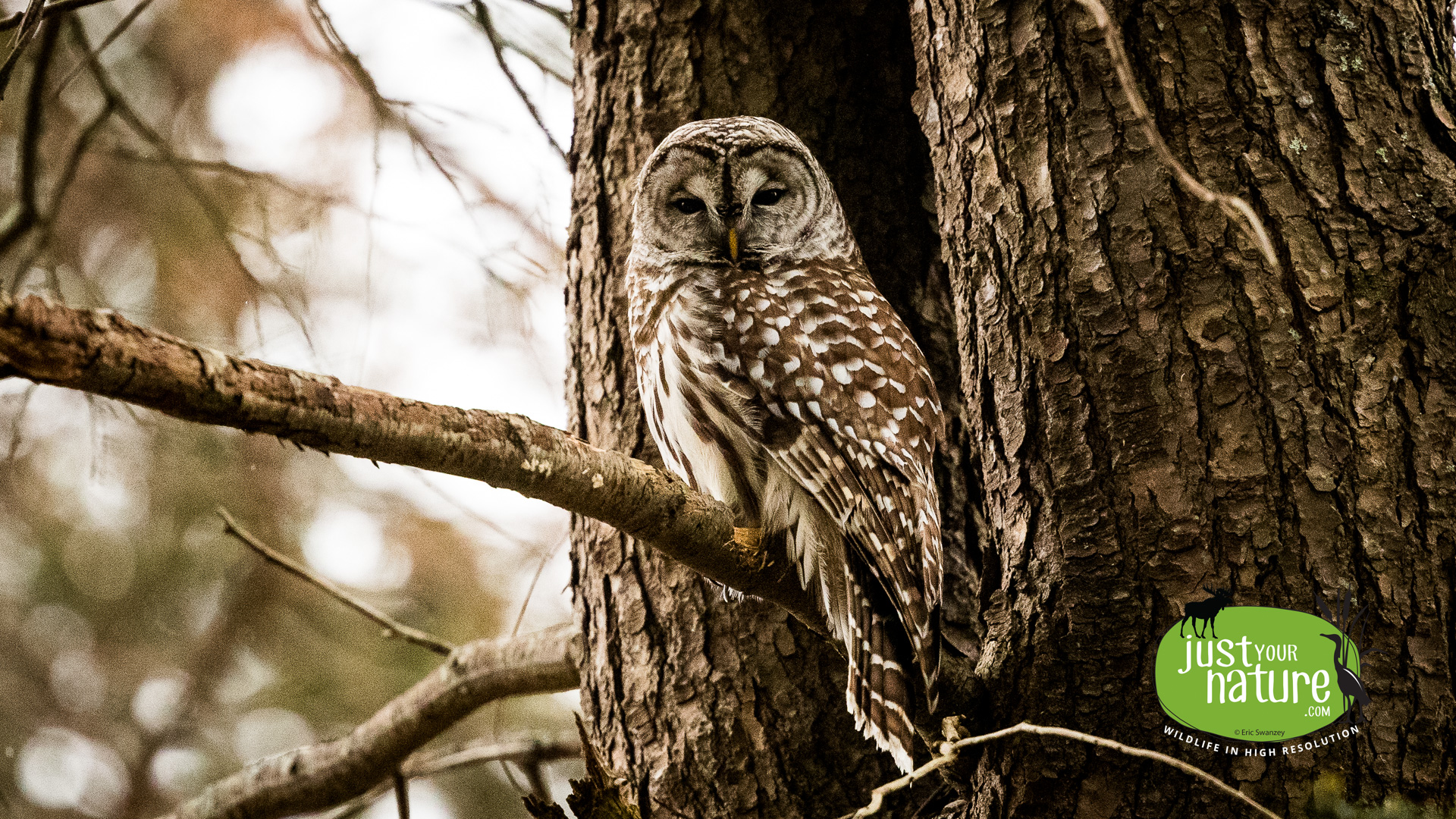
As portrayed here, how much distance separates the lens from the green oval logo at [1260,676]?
5.52ft

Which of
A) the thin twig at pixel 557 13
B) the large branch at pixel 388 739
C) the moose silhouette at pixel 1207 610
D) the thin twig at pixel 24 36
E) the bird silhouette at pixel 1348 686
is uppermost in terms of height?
the thin twig at pixel 557 13

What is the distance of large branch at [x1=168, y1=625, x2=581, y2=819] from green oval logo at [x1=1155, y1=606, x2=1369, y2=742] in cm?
163

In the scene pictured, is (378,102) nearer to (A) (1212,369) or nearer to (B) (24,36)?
(B) (24,36)

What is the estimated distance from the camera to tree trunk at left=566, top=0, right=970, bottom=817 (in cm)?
253

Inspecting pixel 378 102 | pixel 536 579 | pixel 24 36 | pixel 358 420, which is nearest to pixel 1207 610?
pixel 358 420

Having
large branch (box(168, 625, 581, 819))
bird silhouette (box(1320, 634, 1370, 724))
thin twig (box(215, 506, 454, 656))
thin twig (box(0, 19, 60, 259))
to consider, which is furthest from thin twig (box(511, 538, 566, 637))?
bird silhouette (box(1320, 634, 1370, 724))

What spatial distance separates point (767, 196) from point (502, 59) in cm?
80

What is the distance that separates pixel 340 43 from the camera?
2889 mm

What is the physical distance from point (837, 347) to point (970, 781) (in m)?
0.96

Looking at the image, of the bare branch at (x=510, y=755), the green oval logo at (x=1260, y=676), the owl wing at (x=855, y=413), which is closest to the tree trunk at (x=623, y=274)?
the owl wing at (x=855, y=413)

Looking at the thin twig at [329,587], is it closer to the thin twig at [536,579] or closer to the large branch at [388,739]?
the large branch at [388,739]

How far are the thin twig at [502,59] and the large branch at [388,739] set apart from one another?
1.34 meters

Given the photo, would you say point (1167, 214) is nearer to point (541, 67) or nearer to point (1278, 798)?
point (1278, 798)

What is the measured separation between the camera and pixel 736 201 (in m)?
2.83
